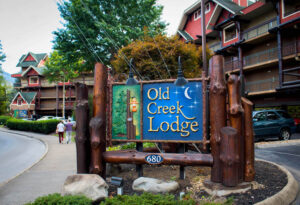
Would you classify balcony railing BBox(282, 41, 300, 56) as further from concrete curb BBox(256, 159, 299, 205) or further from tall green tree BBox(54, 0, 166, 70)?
concrete curb BBox(256, 159, 299, 205)

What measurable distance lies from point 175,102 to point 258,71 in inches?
858

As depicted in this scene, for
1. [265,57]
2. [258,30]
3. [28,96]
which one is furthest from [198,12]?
[28,96]

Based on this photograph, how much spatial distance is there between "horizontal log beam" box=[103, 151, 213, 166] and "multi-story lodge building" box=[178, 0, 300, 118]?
52.0ft

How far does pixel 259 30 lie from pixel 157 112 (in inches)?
852

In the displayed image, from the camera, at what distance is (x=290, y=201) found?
448 centimetres

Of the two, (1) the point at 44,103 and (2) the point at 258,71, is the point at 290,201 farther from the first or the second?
(1) the point at 44,103

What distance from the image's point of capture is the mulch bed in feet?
14.8

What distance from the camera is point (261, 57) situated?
76.3 feet

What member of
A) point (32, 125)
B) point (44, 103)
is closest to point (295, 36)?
point (32, 125)

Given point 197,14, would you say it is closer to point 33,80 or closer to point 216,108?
point 216,108

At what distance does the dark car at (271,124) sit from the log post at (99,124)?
31.0ft

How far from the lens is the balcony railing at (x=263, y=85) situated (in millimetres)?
22047

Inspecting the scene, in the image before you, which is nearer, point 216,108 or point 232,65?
point 216,108

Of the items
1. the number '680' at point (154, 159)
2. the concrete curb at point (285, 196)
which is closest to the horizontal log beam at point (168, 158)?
the number '680' at point (154, 159)
